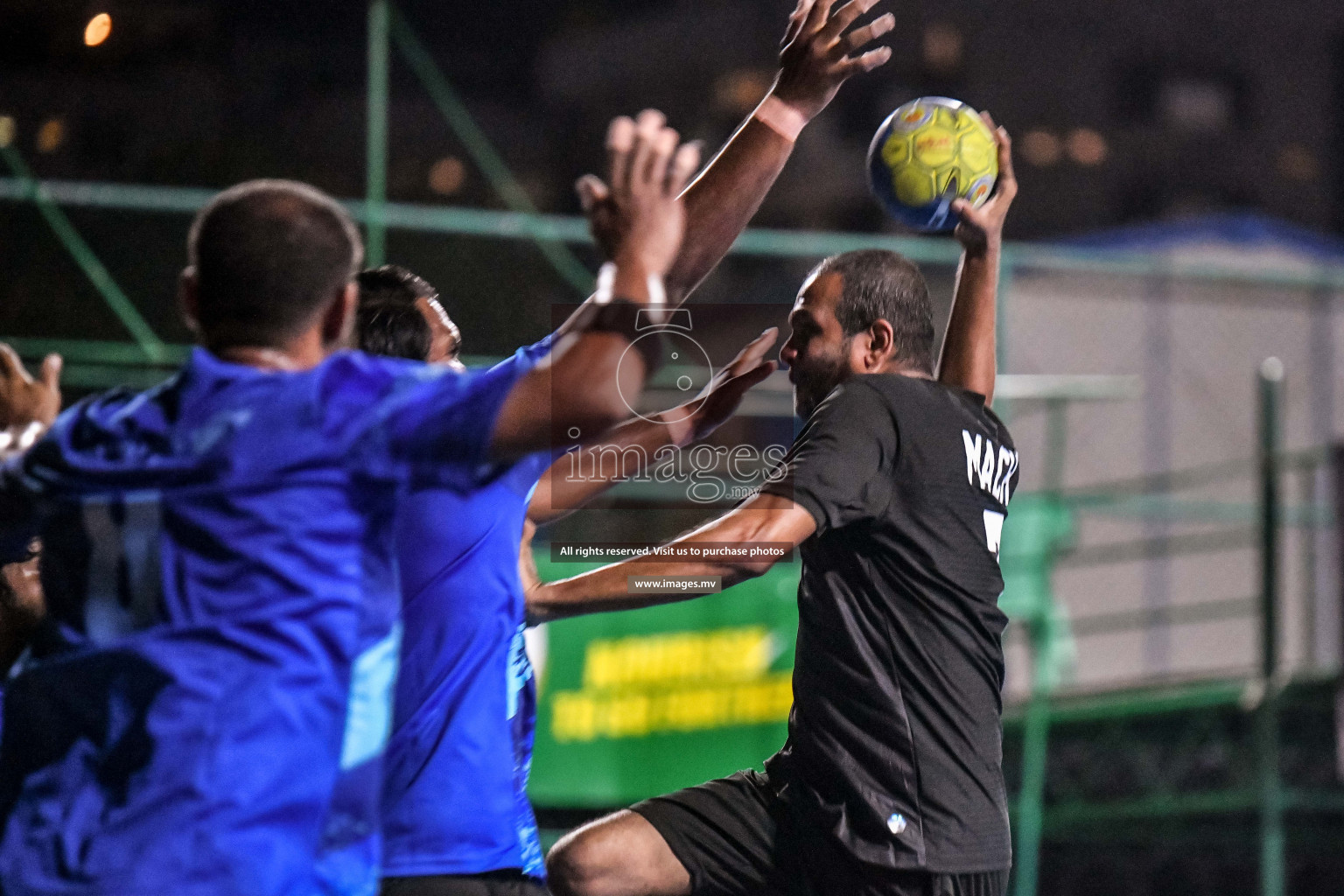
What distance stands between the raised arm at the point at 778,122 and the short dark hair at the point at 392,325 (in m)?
0.58

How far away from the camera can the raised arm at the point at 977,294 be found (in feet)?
14.0

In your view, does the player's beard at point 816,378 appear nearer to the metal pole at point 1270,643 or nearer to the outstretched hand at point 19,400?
the outstretched hand at point 19,400

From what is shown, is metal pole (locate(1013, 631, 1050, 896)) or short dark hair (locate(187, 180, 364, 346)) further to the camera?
metal pole (locate(1013, 631, 1050, 896))

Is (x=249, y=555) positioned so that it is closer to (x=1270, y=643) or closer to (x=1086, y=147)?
(x=1270, y=643)

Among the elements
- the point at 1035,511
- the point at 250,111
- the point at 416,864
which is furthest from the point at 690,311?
the point at 250,111

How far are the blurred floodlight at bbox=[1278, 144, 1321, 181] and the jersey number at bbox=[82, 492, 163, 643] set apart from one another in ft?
87.2

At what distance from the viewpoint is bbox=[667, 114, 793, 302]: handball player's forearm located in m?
3.40

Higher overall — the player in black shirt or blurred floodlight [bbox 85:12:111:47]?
blurred floodlight [bbox 85:12:111:47]

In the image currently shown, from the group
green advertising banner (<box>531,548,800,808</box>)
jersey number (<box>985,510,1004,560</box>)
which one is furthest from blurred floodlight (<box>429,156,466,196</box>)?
jersey number (<box>985,510,1004,560</box>)

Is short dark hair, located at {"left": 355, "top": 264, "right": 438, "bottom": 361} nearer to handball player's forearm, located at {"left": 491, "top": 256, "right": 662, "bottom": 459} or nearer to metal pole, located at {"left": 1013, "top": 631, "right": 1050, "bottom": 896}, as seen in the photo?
handball player's forearm, located at {"left": 491, "top": 256, "right": 662, "bottom": 459}

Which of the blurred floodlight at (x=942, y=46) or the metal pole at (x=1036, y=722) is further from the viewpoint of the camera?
the blurred floodlight at (x=942, y=46)

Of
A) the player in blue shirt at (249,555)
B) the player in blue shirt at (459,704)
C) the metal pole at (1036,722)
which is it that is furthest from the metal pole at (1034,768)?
the player in blue shirt at (249,555)

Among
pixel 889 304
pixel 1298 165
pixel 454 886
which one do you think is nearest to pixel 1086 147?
pixel 1298 165

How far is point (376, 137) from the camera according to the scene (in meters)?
7.37
